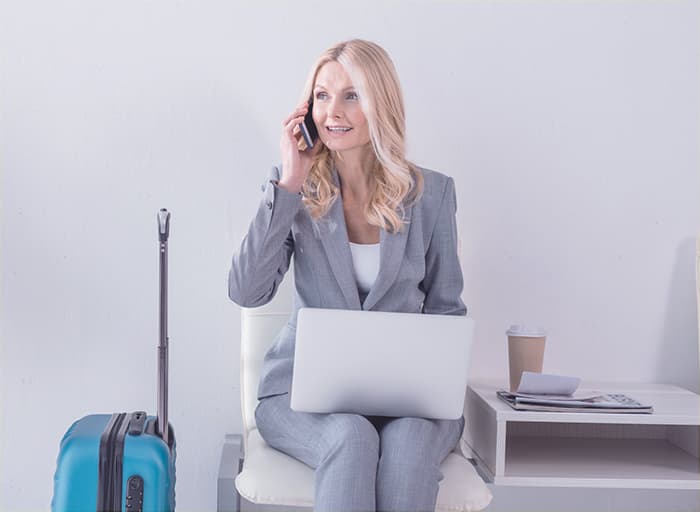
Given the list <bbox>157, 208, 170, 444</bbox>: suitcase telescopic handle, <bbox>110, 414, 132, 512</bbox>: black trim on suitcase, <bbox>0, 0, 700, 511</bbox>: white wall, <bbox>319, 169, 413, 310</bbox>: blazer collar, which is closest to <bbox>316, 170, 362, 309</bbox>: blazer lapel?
<bbox>319, 169, 413, 310</bbox>: blazer collar

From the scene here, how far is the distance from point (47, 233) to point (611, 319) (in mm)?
1686

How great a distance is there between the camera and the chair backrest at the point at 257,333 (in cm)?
222

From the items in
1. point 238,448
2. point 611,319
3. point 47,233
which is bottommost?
point 238,448

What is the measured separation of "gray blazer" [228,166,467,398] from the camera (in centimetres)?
203

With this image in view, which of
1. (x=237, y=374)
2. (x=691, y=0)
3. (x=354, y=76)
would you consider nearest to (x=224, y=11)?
(x=354, y=76)

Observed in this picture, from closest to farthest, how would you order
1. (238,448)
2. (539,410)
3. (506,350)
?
1. (539,410)
2. (238,448)
3. (506,350)

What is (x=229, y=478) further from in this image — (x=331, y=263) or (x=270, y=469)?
(x=331, y=263)

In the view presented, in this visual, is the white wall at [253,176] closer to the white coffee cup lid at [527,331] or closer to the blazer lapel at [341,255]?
the white coffee cup lid at [527,331]

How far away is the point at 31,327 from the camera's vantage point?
2529 millimetres

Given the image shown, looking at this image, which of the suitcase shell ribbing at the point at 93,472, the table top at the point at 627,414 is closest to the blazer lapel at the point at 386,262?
the table top at the point at 627,414

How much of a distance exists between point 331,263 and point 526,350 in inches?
24.4

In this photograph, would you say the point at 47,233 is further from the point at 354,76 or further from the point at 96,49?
the point at 354,76

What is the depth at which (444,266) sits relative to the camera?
7.19 feet

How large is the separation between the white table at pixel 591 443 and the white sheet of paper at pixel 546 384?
0.07m
